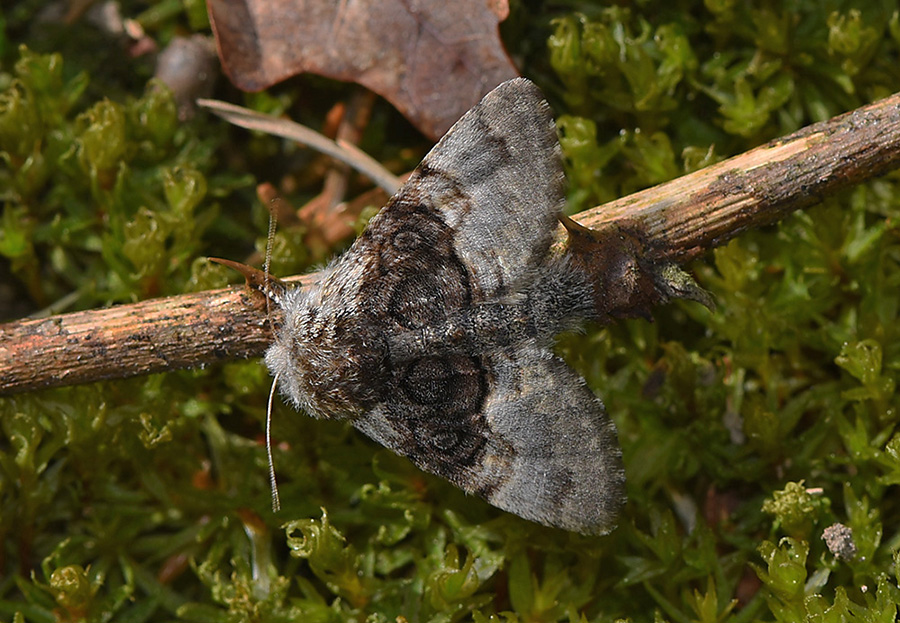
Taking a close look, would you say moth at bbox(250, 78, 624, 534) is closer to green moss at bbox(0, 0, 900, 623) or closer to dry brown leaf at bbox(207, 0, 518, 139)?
green moss at bbox(0, 0, 900, 623)

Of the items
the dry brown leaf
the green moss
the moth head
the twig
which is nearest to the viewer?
the moth head

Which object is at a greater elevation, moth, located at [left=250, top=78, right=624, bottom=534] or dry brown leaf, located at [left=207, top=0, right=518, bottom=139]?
dry brown leaf, located at [left=207, top=0, right=518, bottom=139]

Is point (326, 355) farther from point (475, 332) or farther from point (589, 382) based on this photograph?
point (589, 382)

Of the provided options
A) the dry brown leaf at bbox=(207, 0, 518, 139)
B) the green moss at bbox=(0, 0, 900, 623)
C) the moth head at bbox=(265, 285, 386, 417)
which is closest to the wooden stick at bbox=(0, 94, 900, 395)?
the moth head at bbox=(265, 285, 386, 417)

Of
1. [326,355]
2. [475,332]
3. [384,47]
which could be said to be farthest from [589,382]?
[384,47]

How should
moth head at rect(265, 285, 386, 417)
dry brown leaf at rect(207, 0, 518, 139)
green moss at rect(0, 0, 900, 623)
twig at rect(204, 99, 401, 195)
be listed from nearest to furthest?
moth head at rect(265, 285, 386, 417) → green moss at rect(0, 0, 900, 623) → dry brown leaf at rect(207, 0, 518, 139) → twig at rect(204, 99, 401, 195)

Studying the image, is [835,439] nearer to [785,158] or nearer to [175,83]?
[785,158]

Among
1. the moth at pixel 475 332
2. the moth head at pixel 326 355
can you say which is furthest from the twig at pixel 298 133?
the moth head at pixel 326 355
